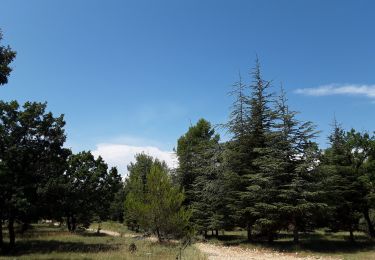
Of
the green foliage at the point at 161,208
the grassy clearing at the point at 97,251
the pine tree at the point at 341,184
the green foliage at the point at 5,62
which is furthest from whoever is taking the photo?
the pine tree at the point at 341,184

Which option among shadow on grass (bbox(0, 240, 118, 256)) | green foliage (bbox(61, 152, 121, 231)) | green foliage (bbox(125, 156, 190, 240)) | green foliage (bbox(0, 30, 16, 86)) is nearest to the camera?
green foliage (bbox(0, 30, 16, 86))

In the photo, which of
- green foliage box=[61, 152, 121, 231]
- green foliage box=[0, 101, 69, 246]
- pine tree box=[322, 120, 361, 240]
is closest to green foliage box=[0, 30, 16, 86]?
green foliage box=[0, 101, 69, 246]

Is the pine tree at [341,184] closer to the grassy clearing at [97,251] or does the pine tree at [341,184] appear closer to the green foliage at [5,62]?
the grassy clearing at [97,251]

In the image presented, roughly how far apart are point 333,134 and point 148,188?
16115 millimetres

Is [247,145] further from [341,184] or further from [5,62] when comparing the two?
[5,62]

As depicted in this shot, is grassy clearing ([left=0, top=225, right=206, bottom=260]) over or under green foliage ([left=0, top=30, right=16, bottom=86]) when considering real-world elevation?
under

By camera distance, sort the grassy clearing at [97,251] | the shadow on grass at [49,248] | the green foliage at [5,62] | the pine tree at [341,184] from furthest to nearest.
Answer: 1. the pine tree at [341,184]
2. the shadow on grass at [49,248]
3. the grassy clearing at [97,251]
4. the green foliage at [5,62]

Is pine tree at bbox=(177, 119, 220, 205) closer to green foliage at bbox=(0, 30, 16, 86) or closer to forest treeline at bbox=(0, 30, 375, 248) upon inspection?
forest treeline at bbox=(0, 30, 375, 248)

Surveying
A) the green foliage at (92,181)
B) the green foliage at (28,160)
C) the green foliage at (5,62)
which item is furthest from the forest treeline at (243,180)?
the green foliage at (5,62)

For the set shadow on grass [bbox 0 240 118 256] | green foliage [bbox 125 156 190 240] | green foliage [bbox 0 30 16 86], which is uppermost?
green foliage [bbox 0 30 16 86]

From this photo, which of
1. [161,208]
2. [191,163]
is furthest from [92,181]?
[161,208]

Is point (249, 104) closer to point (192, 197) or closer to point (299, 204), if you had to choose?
point (299, 204)

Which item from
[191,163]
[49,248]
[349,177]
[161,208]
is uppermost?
[191,163]

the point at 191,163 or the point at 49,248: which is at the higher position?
the point at 191,163
